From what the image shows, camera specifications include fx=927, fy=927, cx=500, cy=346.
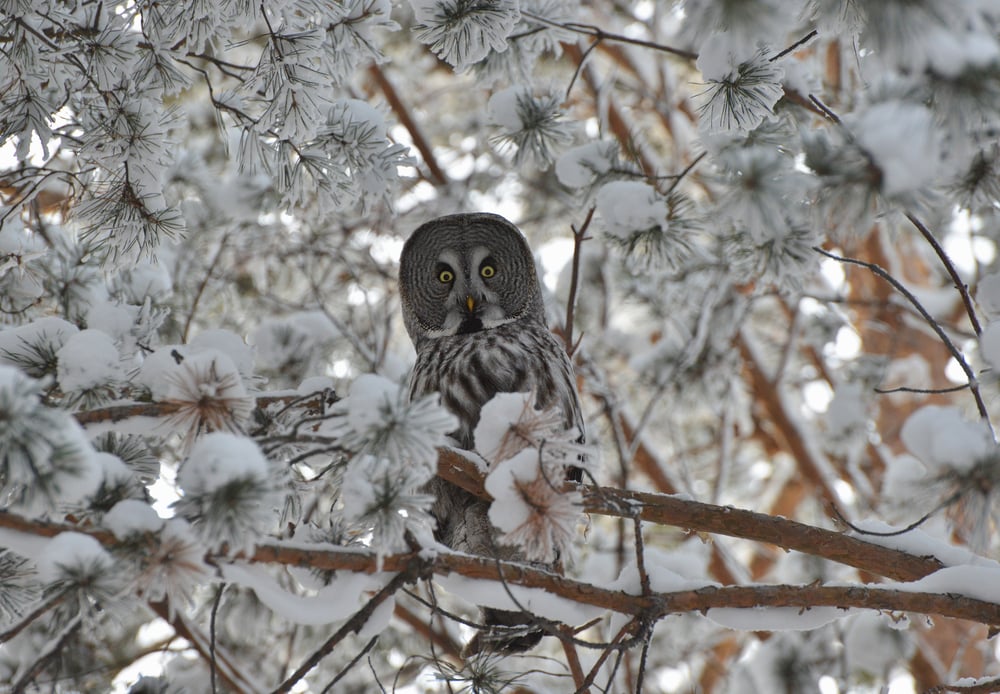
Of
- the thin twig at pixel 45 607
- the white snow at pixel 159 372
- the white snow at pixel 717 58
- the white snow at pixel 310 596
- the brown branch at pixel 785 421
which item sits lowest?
the thin twig at pixel 45 607

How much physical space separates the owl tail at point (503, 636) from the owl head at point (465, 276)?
1199 mm

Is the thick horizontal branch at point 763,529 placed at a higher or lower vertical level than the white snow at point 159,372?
lower

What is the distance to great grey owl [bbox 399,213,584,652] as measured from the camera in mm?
3094

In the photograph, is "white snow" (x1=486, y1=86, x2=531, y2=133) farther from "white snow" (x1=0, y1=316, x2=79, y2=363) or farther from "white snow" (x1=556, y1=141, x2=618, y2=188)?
"white snow" (x1=0, y1=316, x2=79, y2=363)

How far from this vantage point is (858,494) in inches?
230

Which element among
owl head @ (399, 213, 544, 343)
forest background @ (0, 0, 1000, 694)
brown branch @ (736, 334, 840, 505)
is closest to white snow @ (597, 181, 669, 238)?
forest background @ (0, 0, 1000, 694)

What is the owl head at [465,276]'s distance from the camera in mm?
3857

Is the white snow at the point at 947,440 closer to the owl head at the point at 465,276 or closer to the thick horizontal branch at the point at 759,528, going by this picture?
the thick horizontal branch at the point at 759,528

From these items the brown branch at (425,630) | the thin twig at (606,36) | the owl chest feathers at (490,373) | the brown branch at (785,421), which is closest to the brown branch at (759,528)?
the owl chest feathers at (490,373)

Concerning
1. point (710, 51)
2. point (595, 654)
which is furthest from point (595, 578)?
point (710, 51)

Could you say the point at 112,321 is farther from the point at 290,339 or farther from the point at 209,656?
the point at 290,339

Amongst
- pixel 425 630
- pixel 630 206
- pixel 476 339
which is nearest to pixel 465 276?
pixel 476 339

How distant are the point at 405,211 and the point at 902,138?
4015mm

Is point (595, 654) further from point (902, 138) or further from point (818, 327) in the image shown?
point (902, 138)
